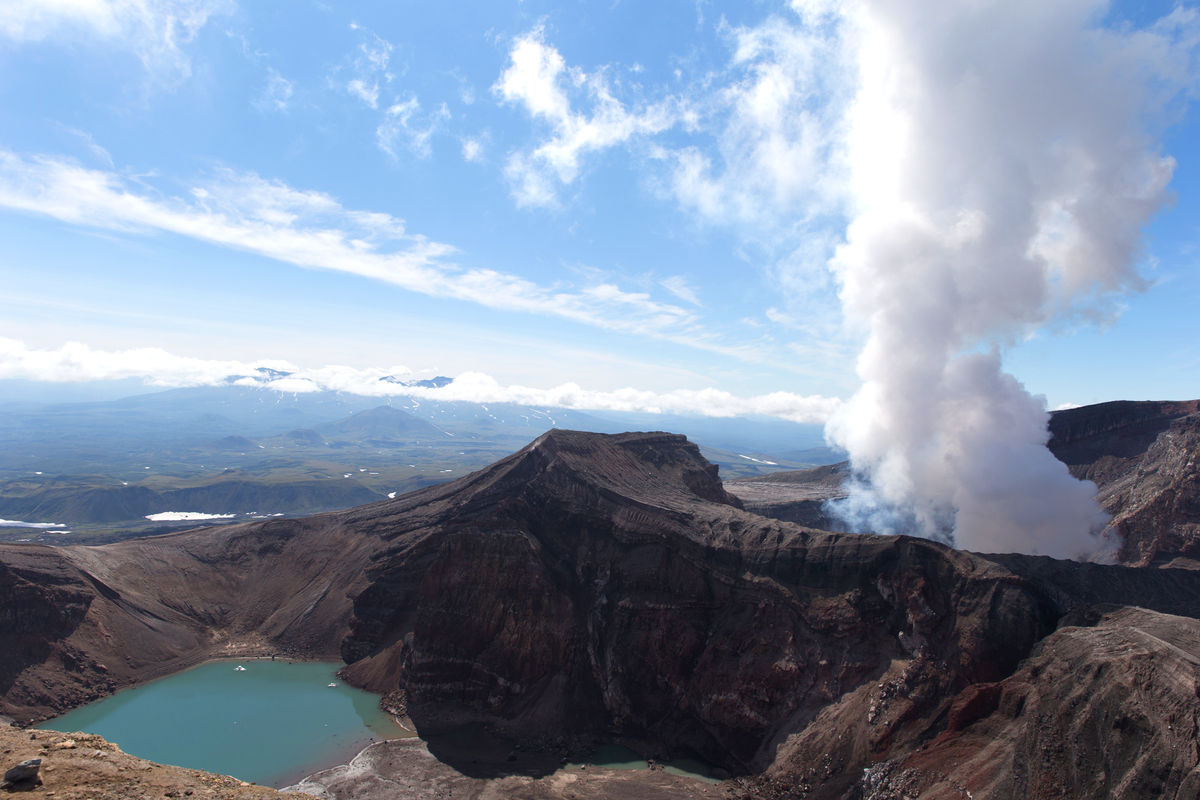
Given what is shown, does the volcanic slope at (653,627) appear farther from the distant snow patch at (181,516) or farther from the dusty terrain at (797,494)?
the distant snow patch at (181,516)

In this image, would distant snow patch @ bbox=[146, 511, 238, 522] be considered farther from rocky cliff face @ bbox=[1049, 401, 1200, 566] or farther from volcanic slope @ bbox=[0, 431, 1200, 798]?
rocky cliff face @ bbox=[1049, 401, 1200, 566]

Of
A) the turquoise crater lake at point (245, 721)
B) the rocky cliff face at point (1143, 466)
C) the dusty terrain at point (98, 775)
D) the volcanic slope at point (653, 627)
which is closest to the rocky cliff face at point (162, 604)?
the volcanic slope at point (653, 627)

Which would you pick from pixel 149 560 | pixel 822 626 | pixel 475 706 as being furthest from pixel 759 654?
pixel 149 560

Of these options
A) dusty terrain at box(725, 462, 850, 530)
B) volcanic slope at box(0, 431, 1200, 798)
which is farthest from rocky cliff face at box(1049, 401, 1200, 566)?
dusty terrain at box(725, 462, 850, 530)

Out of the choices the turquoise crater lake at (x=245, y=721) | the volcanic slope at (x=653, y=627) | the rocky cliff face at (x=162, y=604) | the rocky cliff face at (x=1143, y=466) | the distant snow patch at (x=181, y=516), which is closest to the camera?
the volcanic slope at (x=653, y=627)

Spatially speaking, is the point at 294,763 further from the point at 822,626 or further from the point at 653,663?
the point at 822,626

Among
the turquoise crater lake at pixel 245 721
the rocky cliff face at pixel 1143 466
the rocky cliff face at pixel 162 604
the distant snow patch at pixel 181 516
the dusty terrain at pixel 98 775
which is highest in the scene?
the rocky cliff face at pixel 1143 466
